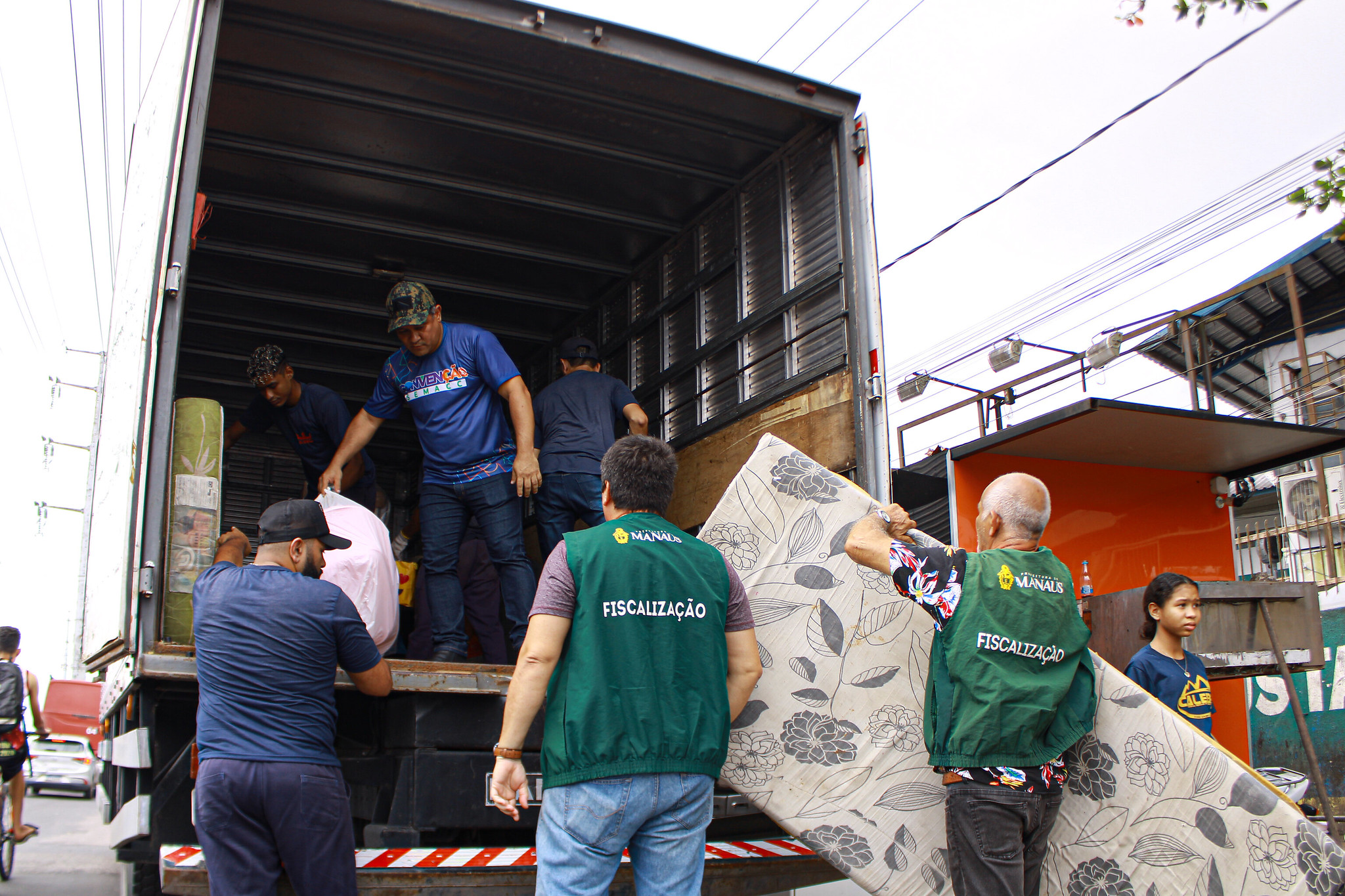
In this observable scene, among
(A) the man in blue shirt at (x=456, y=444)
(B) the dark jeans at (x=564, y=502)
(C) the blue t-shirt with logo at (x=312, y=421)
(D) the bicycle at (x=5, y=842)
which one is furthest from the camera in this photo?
(D) the bicycle at (x=5, y=842)

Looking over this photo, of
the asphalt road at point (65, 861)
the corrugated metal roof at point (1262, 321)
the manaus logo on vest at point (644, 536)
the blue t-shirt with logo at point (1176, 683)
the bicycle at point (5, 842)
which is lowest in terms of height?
the asphalt road at point (65, 861)

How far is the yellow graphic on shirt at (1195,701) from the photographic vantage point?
3.95 meters

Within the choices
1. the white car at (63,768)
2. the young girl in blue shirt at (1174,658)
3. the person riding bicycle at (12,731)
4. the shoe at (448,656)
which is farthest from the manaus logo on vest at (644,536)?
the white car at (63,768)

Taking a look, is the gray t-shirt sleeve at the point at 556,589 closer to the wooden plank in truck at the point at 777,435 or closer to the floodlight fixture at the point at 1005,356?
the wooden plank in truck at the point at 777,435

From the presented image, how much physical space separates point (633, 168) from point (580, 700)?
3456 mm

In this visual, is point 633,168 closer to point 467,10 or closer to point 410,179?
point 410,179

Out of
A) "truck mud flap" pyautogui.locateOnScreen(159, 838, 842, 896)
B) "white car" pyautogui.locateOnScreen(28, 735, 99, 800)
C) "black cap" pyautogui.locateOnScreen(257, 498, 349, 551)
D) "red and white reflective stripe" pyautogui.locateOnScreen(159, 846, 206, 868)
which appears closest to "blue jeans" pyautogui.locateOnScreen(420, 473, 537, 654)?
"black cap" pyautogui.locateOnScreen(257, 498, 349, 551)

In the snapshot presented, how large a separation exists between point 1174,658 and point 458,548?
3.01 metres

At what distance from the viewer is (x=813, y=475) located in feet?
9.91

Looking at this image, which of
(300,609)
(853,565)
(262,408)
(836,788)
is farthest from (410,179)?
(836,788)

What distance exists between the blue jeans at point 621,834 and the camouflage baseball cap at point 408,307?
8.50 feet

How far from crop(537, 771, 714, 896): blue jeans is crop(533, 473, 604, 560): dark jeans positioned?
2236 millimetres

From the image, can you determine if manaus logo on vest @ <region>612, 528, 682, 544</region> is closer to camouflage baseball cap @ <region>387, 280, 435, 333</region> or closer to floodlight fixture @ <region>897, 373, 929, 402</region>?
camouflage baseball cap @ <region>387, 280, 435, 333</region>

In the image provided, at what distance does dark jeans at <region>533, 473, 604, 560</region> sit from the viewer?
4.47 meters
